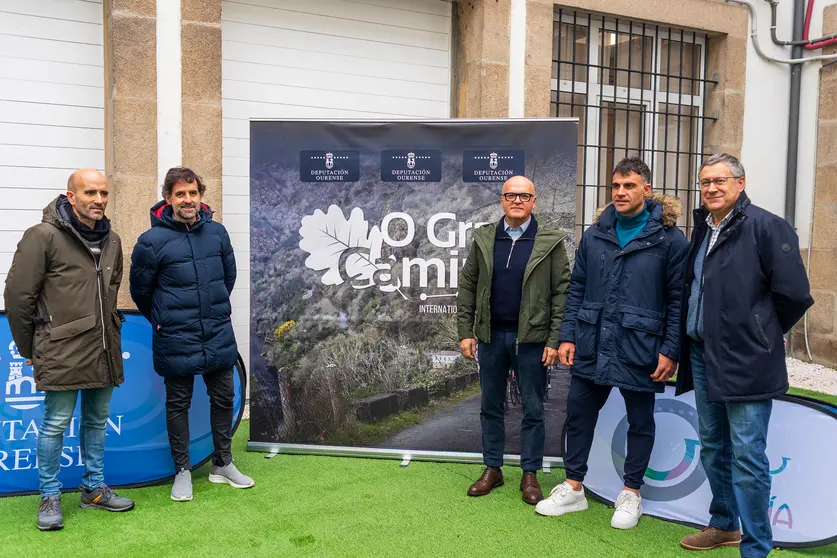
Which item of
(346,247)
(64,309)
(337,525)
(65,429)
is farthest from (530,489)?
(64,309)

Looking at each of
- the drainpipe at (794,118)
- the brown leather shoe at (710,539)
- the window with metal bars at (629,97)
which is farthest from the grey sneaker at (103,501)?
the drainpipe at (794,118)

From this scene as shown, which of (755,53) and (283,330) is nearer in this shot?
(283,330)

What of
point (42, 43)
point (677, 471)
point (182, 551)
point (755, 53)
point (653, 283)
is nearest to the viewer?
point (182, 551)

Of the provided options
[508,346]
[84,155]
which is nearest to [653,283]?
[508,346]

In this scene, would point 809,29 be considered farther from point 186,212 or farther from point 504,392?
point 186,212

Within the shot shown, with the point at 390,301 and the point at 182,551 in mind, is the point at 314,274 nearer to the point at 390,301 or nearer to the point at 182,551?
the point at 390,301

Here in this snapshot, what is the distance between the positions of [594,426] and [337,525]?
4.44ft

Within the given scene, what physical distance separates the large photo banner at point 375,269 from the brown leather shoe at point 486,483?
16.4 inches

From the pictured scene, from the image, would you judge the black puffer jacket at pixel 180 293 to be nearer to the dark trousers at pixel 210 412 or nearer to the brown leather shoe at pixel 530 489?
the dark trousers at pixel 210 412

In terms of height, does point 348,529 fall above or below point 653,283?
below

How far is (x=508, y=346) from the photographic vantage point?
400 cm

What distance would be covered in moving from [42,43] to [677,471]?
4.86 meters

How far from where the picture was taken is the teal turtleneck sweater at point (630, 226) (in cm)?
360

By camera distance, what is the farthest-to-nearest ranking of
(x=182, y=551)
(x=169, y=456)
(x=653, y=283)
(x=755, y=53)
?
(x=755, y=53), (x=169, y=456), (x=653, y=283), (x=182, y=551)
